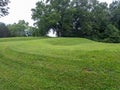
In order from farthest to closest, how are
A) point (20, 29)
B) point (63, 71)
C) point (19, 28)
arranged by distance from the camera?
1. point (20, 29)
2. point (19, 28)
3. point (63, 71)

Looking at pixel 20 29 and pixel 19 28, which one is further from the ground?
pixel 19 28

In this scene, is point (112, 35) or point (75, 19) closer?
point (75, 19)

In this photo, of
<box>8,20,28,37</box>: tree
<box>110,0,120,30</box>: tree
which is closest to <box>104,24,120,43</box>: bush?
<box>110,0,120,30</box>: tree

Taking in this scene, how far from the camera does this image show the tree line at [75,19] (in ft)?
140

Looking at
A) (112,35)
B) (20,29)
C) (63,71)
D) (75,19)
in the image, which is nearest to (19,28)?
(20,29)

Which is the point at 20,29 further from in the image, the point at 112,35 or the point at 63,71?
the point at 63,71

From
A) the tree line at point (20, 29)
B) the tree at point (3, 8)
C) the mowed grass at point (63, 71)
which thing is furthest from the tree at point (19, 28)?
the mowed grass at point (63, 71)

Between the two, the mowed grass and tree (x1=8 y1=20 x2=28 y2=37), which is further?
tree (x1=8 y1=20 x2=28 y2=37)

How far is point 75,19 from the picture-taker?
150 feet

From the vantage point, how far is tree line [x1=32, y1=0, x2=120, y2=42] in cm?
4275

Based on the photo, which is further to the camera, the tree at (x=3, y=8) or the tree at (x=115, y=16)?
the tree at (x=115, y=16)

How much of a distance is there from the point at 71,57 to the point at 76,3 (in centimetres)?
3576

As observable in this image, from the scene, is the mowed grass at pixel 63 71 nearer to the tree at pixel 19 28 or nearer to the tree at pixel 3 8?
the tree at pixel 3 8

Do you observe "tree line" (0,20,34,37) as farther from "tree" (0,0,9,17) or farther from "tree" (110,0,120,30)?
→ "tree" (0,0,9,17)
